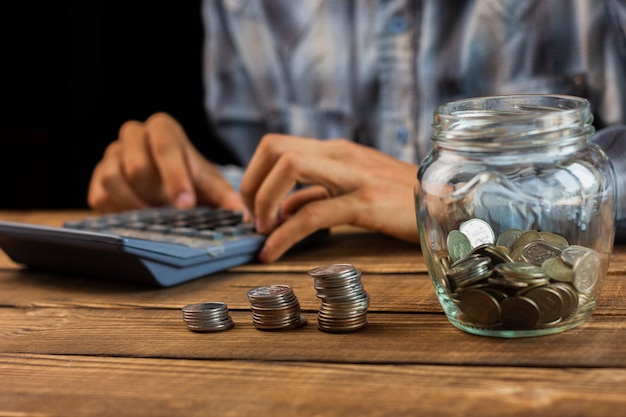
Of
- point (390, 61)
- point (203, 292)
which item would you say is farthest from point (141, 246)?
point (390, 61)

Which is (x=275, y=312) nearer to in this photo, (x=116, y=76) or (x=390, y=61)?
(x=390, y=61)

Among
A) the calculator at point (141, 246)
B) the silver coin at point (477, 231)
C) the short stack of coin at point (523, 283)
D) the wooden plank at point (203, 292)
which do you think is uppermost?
the silver coin at point (477, 231)

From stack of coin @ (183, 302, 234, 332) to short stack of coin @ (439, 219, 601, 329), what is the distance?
0.24 m

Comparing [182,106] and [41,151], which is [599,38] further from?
[41,151]

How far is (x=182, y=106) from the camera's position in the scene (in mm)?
2588

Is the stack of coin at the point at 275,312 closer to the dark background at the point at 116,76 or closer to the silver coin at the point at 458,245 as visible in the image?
the silver coin at the point at 458,245

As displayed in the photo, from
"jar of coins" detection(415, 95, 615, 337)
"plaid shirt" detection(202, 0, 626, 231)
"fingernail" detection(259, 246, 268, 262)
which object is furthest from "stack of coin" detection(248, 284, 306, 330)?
"plaid shirt" detection(202, 0, 626, 231)

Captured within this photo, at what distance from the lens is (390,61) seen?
2.05 metres

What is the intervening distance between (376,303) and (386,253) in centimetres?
30

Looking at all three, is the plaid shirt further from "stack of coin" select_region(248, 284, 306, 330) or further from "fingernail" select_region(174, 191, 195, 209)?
"stack of coin" select_region(248, 284, 306, 330)

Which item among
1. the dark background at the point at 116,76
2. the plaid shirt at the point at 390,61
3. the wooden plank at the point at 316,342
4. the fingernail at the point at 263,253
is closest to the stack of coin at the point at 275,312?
the wooden plank at the point at 316,342

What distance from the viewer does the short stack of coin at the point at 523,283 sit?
0.76 metres

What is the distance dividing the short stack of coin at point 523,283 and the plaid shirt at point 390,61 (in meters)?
1.19

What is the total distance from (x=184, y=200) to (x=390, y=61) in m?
0.75
